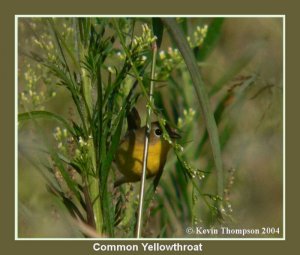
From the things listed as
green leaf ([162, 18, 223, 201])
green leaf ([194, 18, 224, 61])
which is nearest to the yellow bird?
green leaf ([162, 18, 223, 201])

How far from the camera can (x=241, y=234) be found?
1.96 m

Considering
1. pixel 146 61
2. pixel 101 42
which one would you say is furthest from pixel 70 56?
pixel 146 61

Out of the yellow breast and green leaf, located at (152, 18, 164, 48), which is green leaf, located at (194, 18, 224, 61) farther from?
green leaf, located at (152, 18, 164, 48)

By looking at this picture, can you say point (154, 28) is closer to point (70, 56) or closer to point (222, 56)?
point (70, 56)

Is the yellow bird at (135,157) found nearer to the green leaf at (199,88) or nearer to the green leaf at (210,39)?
the green leaf at (199,88)

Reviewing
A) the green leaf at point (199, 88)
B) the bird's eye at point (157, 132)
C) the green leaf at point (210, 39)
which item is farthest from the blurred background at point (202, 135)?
the green leaf at point (199, 88)

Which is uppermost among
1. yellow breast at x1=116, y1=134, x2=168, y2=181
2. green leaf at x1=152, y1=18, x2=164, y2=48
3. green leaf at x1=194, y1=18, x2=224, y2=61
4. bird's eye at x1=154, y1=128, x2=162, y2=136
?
green leaf at x1=194, y1=18, x2=224, y2=61

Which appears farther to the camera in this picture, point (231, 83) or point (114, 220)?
point (231, 83)

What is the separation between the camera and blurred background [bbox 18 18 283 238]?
73.3 inches

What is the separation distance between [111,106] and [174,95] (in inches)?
39.6

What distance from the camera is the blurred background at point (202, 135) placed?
1861 millimetres

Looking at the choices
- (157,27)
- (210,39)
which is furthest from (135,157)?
(210,39)

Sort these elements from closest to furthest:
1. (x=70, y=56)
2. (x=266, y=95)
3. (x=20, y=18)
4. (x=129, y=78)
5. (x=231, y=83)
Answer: (x=70, y=56) → (x=20, y=18) → (x=129, y=78) → (x=231, y=83) → (x=266, y=95)

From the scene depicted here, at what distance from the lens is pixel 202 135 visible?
2461 millimetres
